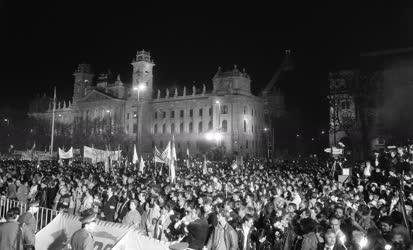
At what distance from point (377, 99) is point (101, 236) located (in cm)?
3617

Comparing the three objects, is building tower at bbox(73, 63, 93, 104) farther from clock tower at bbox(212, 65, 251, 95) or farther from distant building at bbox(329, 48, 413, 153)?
distant building at bbox(329, 48, 413, 153)

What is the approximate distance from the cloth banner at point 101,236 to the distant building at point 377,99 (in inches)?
1140

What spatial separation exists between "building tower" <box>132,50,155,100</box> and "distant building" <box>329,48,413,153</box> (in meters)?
46.3

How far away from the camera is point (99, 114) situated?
9050 cm

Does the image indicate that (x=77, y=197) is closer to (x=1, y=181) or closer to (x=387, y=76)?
(x=1, y=181)

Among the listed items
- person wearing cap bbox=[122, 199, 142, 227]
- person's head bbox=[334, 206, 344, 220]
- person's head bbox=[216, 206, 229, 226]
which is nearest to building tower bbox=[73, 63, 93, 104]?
person wearing cap bbox=[122, 199, 142, 227]

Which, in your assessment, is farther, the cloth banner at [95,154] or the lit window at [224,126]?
the lit window at [224,126]

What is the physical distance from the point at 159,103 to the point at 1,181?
69179mm

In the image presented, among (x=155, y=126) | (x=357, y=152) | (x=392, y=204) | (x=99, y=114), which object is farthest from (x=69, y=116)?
(x=392, y=204)

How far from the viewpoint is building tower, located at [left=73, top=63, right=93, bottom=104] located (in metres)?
98.2

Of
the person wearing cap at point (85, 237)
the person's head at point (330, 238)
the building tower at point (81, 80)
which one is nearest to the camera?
the person wearing cap at point (85, 237)

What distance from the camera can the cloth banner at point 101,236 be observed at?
6.09 m

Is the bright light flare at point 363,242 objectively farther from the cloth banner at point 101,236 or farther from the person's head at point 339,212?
the cloth banner at point 101,236

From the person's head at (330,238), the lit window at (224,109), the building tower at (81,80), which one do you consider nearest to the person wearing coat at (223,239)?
the person's head at (330,238)
